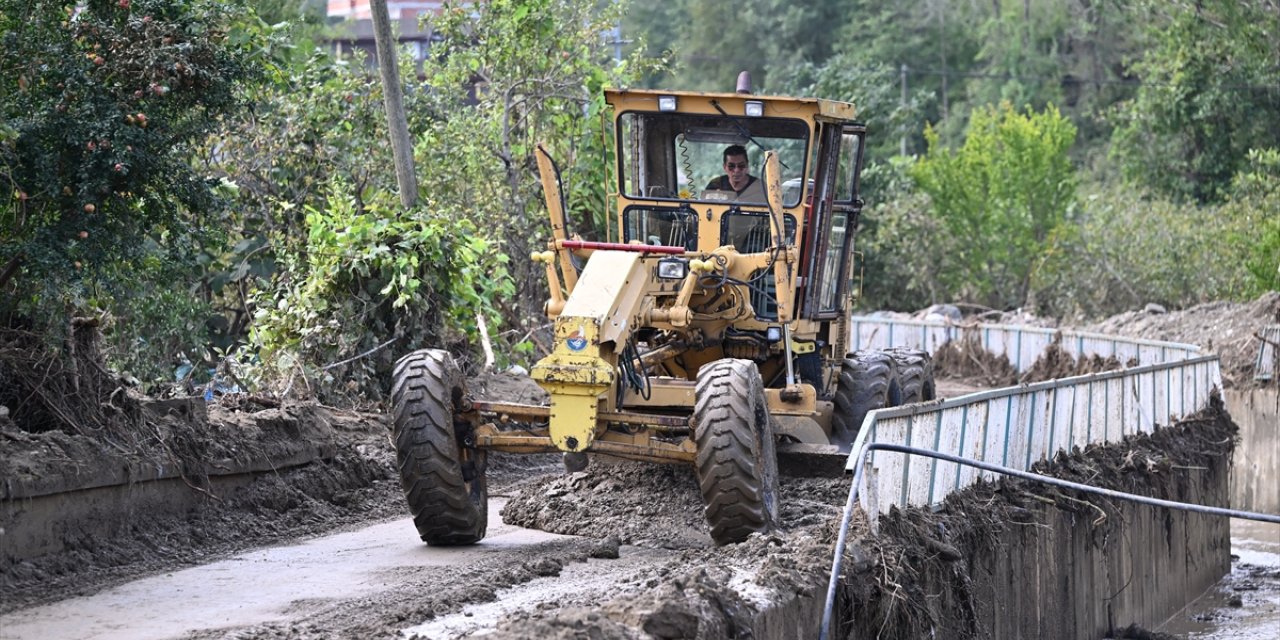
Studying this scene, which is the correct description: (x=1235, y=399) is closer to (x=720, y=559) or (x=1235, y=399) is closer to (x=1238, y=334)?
(x=1238, y=334)

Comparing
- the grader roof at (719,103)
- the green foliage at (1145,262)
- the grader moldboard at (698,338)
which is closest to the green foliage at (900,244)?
the green foliage at (1145,262)

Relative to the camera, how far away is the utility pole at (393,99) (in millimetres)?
15570

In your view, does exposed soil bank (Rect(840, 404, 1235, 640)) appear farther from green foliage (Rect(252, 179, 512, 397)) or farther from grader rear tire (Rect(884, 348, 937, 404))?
green foliage (Rect(252, 179, 512, 397))

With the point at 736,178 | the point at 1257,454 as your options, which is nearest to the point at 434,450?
the point at 736,178

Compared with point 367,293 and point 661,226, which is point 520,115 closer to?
point 367,293

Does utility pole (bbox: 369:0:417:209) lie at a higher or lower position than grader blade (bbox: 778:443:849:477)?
higher

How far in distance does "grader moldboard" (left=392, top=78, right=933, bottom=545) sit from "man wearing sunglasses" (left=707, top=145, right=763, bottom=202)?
0.07 metres

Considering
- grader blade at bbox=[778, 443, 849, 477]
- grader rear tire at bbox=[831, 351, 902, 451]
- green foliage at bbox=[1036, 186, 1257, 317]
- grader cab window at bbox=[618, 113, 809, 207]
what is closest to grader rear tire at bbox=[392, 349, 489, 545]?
grader blade at bbox=[778, 443, 849, 477]

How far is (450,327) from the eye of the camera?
16625 millimetres

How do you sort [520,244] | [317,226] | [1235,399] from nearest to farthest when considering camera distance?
[317,226]
[520,244]
[1235,399]

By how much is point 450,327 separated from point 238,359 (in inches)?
83.7

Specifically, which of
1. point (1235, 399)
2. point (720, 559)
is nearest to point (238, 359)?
point (720, 559)

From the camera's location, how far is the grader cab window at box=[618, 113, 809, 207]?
12641 mm

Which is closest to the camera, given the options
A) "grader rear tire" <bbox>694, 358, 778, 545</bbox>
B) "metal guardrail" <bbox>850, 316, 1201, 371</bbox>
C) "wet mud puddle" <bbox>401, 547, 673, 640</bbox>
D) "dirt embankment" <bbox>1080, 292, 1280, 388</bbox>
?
"wet mud puddle" <bbox>401, 547, 673, 640</bbox>
